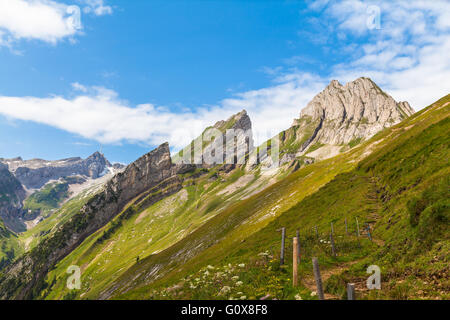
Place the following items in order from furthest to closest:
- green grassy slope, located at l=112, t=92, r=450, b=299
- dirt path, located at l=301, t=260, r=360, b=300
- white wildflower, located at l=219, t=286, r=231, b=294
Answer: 1. white wildflower, located at l=219, t=286, r=231, b=294
2. dirt path, located at l=301, t=260, r=360, b=300
3. green grassy slope, located at l=112, t=92, r=450, b=299

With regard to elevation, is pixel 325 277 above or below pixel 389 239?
below

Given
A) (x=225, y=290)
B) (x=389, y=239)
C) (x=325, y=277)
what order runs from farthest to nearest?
(x=389, y=239) → (x=325, y=277) → (x=225, y=290)

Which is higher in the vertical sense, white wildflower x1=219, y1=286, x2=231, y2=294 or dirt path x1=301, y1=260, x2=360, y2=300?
dirt path x1=301, y1=260, x2=360, y2=300

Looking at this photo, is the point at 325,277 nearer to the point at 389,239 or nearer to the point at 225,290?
the point at 225,290

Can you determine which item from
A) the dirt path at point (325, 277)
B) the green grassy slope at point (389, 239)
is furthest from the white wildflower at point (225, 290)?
the dirt path at point (325, 277)

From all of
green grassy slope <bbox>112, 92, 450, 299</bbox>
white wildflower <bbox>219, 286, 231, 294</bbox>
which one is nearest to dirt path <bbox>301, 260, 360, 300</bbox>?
green grassy slope <bbox>112, 92, 450, 299</bbox>

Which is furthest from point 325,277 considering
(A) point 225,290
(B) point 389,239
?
(B) point 389,239

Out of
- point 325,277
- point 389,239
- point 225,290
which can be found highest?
point 389,239

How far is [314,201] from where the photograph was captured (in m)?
52.0

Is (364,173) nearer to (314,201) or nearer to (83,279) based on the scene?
(314,201)

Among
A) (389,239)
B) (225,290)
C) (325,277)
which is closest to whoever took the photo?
(225,290)

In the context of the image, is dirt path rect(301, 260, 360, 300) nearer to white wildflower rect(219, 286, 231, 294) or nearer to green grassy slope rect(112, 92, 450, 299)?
green grassy slope rect(112, 92, 450, 299)
